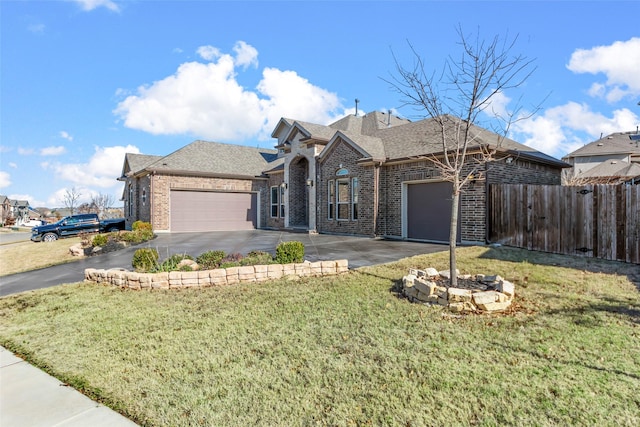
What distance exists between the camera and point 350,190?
1577cm

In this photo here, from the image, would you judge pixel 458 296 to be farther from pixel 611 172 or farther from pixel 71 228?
pixel 611 172

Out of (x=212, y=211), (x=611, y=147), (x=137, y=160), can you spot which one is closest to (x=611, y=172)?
(x=611, y=147)

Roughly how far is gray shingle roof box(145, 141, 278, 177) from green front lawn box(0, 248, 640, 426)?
14464 millimetres

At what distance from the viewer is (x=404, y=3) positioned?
30.3 ft

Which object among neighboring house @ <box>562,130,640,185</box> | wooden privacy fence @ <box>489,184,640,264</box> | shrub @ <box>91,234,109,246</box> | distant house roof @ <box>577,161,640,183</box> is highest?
neighboring house @ <box>562,130,640,185</box>

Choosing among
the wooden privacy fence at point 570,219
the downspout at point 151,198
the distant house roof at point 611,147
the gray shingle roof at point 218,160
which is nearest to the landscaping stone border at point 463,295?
the wooden privacy fence at point 570,219

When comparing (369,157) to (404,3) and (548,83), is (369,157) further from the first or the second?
(548,83)

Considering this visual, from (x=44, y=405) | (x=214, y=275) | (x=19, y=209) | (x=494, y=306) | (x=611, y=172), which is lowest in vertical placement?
(x=44, y=405)

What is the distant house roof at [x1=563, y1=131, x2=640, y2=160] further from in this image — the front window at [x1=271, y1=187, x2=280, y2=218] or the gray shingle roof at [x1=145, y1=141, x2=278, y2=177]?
the front window at [x1=271, y1=187, x2=280, y2=218]

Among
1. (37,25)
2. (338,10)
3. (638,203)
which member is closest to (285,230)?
(338,10)

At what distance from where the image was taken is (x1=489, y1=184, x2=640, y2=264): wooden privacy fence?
27.6ft

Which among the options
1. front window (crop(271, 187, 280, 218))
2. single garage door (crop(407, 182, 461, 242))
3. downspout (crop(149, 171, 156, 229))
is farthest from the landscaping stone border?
downspout (crop(149, 171, 156, 229))

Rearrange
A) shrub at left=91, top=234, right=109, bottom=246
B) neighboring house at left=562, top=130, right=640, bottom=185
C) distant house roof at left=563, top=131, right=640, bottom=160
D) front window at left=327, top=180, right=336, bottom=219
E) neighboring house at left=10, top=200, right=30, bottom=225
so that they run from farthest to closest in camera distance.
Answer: neighboring house at left=10, top=200, right=30, bottom=225 → distant house roof at left=563, top=131, right=640, bottom=160 → neighboring house at left=562, top=130, right=640, bottom=185 → front window at left=327, top=180, right=336, bottom=219 → shrub at left=91, top=234, right=109, bottom=246

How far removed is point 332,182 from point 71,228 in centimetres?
1473
